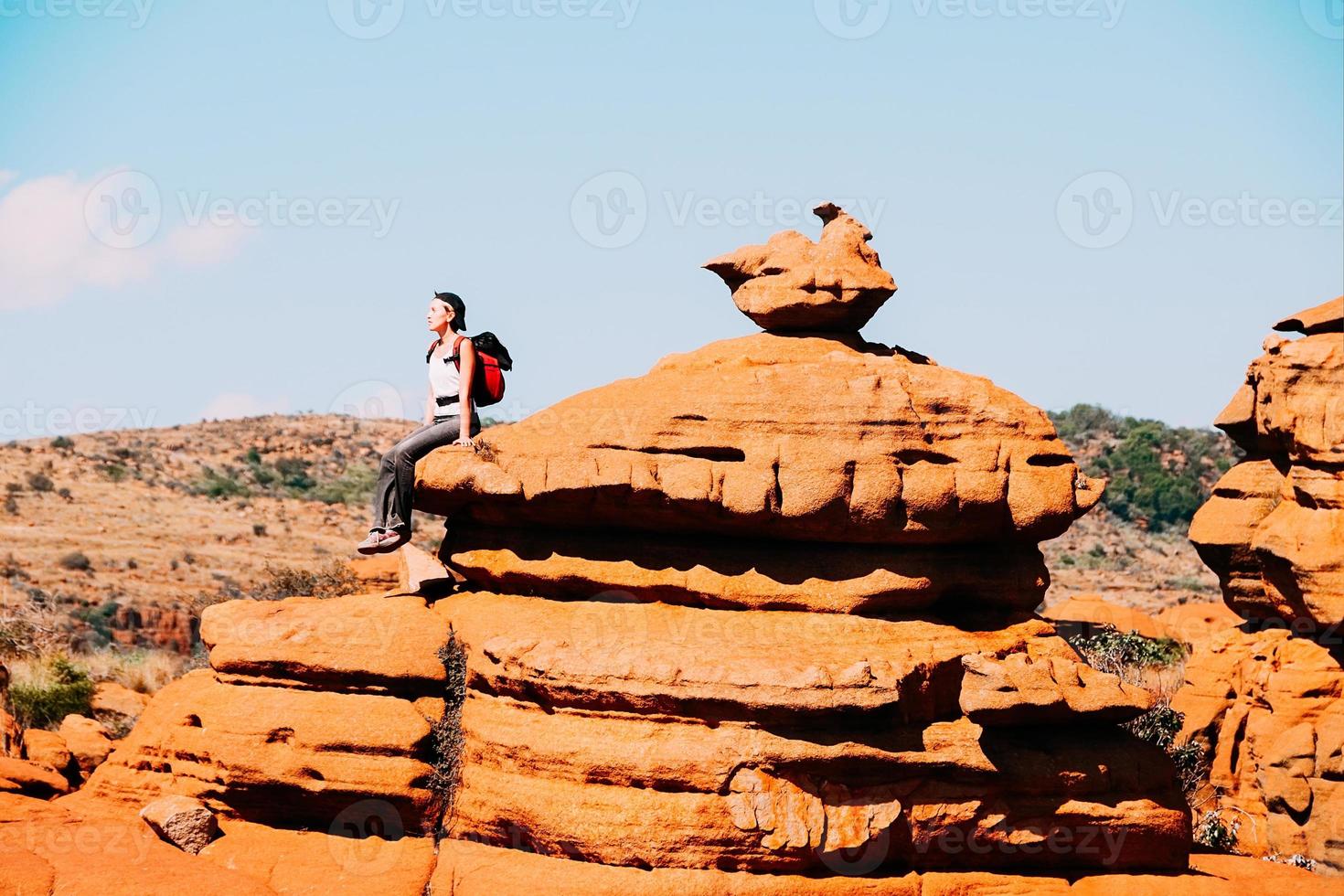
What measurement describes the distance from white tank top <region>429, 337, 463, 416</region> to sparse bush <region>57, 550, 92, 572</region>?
846 inches

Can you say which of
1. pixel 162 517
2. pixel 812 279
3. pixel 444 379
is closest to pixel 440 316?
pixel 444 379

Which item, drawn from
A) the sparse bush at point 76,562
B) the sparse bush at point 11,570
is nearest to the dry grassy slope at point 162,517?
the sparse bush at point 11,570

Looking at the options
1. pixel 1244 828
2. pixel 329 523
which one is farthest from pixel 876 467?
pixel 329 523

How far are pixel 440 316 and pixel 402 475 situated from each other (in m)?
1.43

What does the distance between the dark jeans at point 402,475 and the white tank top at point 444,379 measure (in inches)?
7.1

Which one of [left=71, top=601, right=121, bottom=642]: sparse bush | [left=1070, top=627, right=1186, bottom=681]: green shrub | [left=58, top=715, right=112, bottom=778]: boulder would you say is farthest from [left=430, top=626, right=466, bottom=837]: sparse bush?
[left=71, top=601, right=121, bottom=642]: sparse bush

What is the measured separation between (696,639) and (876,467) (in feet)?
6.38

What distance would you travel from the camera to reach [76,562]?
31.5 meters

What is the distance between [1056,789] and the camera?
11.2 meters

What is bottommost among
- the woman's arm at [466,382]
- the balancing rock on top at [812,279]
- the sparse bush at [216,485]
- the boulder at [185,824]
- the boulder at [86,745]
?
the boulder at [86,745]

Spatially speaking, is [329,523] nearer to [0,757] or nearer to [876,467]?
[0,757]

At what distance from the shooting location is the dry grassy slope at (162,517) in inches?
1220

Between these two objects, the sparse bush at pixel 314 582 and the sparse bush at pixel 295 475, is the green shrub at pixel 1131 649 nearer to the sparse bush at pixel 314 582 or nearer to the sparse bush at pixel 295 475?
the sparse bush at pixel 314 582

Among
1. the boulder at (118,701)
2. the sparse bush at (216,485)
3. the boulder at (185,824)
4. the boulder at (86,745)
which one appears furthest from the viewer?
the sparse bush at (216,485)
